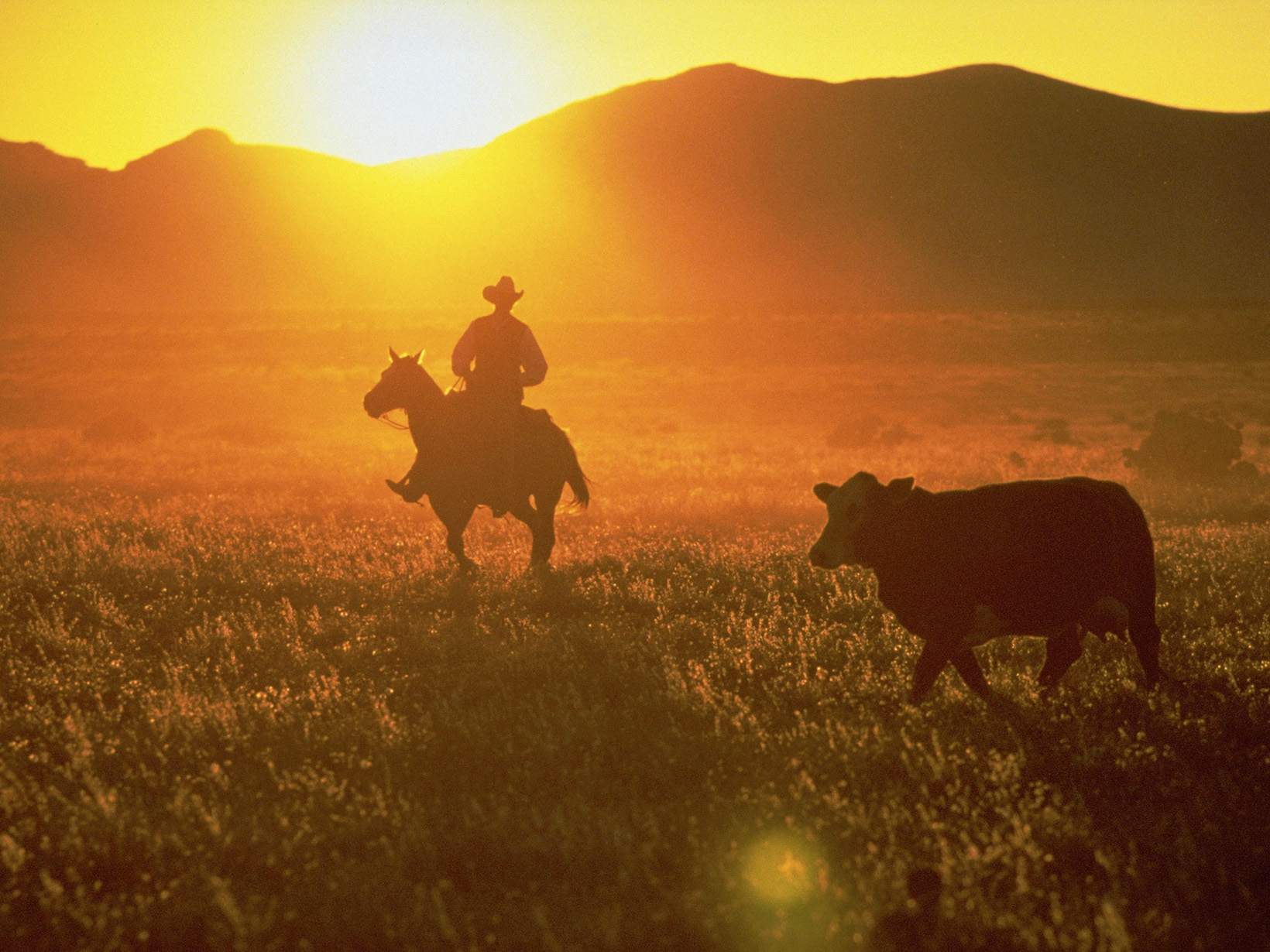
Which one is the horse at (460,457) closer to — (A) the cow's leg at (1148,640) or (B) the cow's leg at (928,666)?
(B) the cow's leg at (928,666)

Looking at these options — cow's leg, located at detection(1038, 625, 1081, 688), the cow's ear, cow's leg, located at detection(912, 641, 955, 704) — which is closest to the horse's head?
the cow's ear

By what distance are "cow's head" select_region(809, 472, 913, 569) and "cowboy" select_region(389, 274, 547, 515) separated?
4.65 meters

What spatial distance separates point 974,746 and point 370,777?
337 cm

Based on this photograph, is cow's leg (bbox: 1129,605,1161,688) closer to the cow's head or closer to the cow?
the cow

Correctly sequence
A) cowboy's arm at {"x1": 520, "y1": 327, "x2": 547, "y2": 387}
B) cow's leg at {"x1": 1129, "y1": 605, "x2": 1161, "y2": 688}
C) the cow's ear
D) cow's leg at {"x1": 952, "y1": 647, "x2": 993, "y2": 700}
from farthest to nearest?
cowboy's arm at {"x1": 520, "y1": 327, "x2": 547, "y2": 387} < cow's leg at {"x1": 1129, "y1": 605, "x2": 1161, "y2": 688} < cow's leg at {"x1": 952, "y1": 647, "x2": 993, "y2": 700} < the cow's ear

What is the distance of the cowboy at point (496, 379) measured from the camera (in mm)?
9672

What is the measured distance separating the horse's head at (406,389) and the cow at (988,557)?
5.29m

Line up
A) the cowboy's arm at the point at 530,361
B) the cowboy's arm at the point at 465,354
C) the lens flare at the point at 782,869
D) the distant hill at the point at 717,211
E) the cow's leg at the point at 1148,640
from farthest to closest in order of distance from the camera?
the distant hill at the point at 717,211, the cowboy's arm at the point at 530,361, the cowboy's arm at the point at 465,354, the cow's leg at the point at 1148,640, the lens flare at the point at 782,869

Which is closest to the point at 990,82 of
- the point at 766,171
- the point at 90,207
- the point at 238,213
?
the point at 766,171

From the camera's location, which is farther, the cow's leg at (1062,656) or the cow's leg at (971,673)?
the cow's leg at (1062,656)

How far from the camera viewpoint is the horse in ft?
31.9

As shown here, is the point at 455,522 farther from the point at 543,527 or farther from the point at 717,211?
the point at 717,211

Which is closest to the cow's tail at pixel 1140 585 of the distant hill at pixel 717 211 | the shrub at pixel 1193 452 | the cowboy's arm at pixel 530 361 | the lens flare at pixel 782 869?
the lens flare at pixel 782 869

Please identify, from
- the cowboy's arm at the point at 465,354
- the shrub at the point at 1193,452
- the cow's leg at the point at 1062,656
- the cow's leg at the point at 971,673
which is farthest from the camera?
the shrub at the point at 1193,452
